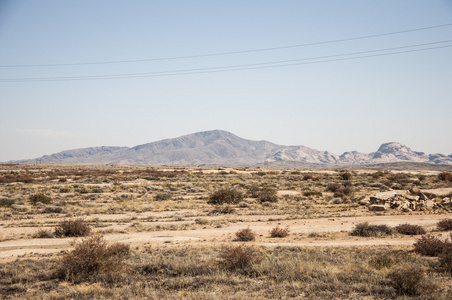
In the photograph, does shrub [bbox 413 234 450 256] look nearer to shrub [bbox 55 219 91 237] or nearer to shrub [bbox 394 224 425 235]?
shrub [bbox 394 224 425 235]

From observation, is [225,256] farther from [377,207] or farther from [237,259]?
[377,207]

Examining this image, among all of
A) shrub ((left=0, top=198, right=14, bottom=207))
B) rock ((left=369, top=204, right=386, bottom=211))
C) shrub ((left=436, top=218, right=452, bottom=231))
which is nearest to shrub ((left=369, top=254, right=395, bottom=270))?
shrub ((left=436, top=218, right=452, bottom=231))

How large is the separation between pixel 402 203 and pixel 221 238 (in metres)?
18.3

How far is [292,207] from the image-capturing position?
2872 cm

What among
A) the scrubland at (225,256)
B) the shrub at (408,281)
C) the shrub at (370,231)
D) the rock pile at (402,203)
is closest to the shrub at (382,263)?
the scrubland at (225,256)

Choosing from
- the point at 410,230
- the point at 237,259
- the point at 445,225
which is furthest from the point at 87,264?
the point at 445,225

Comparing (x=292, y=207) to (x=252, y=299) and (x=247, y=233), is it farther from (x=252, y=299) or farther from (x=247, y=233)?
(x=252, y=299)

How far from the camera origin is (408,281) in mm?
8633

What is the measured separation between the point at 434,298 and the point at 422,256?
5326 millimetres

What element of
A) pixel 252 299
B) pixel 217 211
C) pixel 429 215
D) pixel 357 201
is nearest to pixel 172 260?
pixel 252 299

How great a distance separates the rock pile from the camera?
1031 inches

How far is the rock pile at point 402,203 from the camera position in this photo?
1031 inches

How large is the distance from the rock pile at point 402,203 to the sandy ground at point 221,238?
4.76m

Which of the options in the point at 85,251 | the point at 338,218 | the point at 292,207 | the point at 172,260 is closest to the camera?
the point at 85,251
